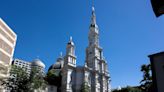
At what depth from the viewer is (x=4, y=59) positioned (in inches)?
2173

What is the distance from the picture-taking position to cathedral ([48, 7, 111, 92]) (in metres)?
65.6

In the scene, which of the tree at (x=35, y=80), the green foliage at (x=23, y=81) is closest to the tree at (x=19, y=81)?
the green foliage at (x=23, y=81)

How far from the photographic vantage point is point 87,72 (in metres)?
69.1

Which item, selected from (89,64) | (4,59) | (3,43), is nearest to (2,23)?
(3,43)

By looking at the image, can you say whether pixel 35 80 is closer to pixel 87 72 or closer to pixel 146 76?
pixel 146 76

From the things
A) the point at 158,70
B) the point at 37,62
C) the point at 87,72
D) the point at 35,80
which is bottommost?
the point at 158,70

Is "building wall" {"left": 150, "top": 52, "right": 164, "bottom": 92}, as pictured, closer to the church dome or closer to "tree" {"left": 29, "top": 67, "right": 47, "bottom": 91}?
"tree" {"left": 29, "top": 67, "right": 47, "bottom": 91}

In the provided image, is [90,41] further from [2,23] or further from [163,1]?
[163,1]

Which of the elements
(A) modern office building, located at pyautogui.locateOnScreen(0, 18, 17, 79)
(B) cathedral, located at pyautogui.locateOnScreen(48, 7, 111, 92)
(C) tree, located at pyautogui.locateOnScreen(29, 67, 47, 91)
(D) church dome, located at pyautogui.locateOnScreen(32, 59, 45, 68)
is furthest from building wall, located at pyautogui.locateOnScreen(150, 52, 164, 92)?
(D) church dome, located at pyautogui.locateOnScreen(32, 59, 45, 68)

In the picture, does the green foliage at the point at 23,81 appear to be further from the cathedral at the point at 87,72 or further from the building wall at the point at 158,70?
the cathedral at the point at 87,72

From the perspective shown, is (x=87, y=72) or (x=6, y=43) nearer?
(x=6, y=43)

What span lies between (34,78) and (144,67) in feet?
57.9

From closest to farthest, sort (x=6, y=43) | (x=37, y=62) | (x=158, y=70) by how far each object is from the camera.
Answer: (x=158, y=70) → (x=6, y=43) → (x=37, y=62)

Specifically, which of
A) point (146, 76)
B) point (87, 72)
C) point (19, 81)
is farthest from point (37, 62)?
point (146, 76)
